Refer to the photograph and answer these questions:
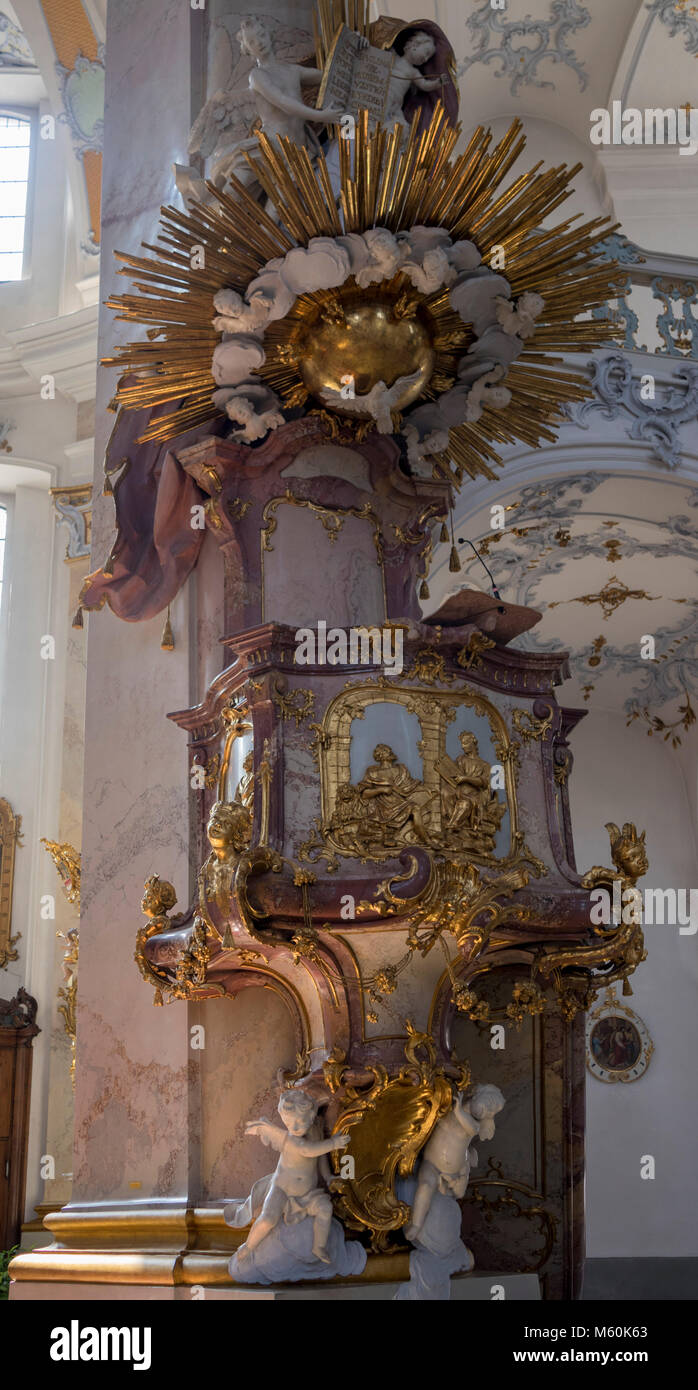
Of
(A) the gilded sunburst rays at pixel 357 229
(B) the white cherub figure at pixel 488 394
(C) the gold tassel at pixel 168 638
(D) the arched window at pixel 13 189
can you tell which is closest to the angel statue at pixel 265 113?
(A) the gilded sunburst rays at pixel 357 229

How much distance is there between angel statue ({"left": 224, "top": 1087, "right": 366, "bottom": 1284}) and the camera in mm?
4688

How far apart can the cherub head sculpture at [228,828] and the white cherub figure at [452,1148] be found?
1115mm

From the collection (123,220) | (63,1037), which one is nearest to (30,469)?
(63,1037)

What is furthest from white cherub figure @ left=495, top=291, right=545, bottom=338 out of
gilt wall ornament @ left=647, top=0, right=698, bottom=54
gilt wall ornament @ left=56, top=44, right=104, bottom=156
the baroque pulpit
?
gilt wall ornament @ left=647, top=0, right=698, bottom=54

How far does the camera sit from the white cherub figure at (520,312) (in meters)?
5.43

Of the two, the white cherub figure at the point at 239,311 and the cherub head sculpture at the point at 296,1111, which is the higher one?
the white cherub figure at the point at 239,311

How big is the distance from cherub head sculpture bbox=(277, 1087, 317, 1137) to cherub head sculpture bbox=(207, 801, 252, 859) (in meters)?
0.77

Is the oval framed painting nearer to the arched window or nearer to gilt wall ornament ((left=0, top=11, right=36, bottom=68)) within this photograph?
the arched window

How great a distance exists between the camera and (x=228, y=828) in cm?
465

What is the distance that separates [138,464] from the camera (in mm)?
6082

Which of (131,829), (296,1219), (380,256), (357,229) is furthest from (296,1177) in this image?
(357,229)

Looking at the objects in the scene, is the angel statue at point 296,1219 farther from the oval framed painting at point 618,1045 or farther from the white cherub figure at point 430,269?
the oval framed painting at point 618,1045

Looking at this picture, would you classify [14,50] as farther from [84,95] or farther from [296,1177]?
[296,1177]

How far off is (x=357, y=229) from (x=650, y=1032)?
890cm
